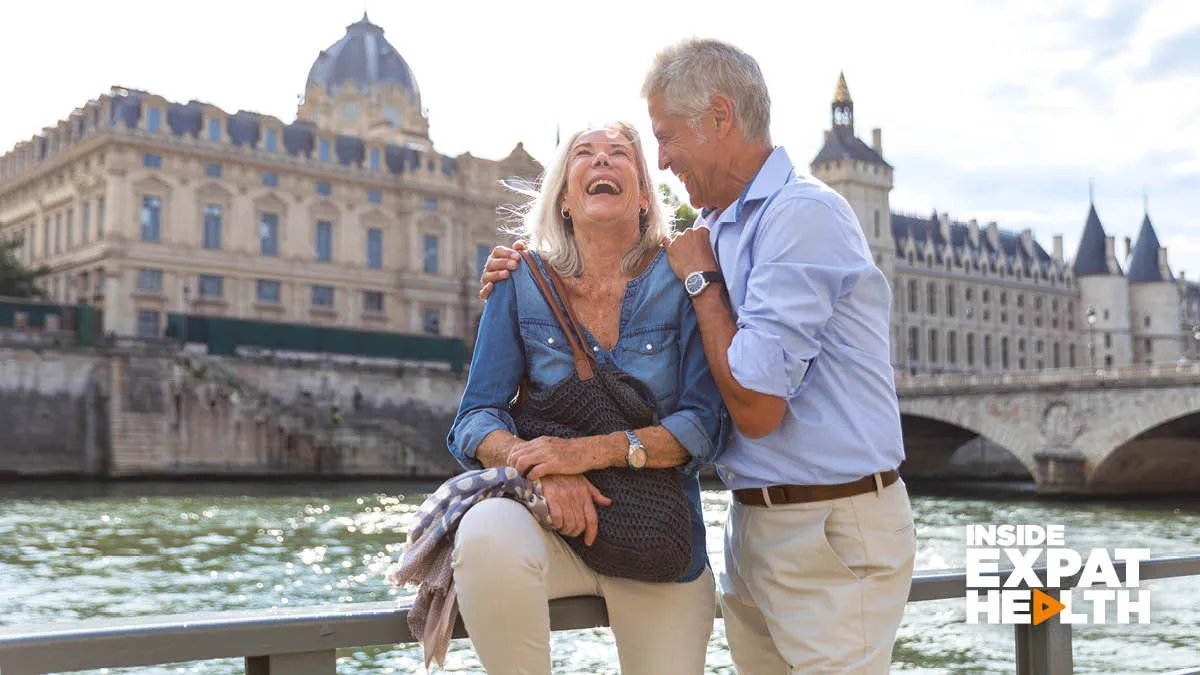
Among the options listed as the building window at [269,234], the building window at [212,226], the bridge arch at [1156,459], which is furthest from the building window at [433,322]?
the bridge arch at [1156,459]

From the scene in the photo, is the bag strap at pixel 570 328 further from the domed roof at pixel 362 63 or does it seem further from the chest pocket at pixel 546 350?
the domed roof at pixel 362 63

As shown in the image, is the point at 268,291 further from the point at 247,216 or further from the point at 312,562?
the point at 312,562

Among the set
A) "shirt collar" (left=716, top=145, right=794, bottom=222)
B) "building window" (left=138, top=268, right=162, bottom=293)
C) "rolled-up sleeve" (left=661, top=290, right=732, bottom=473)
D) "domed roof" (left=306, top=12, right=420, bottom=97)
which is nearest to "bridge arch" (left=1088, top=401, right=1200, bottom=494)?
"building window" (left=138, top=268, right=162, bottom=293)

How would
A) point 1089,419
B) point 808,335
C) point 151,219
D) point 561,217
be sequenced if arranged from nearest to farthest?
1. point 808,335
2. point 561,217
3. point 1089,419
4. point 151,219

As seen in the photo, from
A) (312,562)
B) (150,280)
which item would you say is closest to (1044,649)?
(312,562)

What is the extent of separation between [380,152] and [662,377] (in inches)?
2024

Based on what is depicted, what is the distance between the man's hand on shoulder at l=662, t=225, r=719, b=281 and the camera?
253cm

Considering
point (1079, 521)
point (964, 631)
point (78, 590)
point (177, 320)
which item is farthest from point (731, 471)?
point (177, 320)

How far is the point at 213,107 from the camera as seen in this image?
155 feet

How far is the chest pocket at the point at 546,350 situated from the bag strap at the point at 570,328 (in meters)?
0.01

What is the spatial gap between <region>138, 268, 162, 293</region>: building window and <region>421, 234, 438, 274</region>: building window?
461 inches

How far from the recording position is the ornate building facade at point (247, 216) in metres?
45.1

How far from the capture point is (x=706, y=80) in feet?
8.32

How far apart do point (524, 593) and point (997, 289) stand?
82.7m
